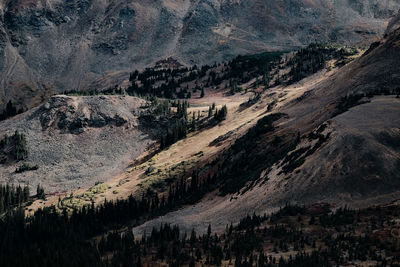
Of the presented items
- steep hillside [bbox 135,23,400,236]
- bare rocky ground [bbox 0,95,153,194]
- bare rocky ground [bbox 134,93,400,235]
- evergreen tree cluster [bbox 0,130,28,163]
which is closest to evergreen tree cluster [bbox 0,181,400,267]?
bare rocky ground [bbox 134,93,400,235]

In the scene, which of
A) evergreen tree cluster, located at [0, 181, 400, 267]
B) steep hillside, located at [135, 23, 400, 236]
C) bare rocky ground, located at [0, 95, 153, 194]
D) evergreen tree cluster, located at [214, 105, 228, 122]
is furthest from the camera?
evergreen tree cluster, located at [214, 105, 228, 122]

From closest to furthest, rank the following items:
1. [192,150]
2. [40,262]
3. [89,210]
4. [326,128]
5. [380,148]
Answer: [40,262] → [380,148] → [326,128] → [89,210] → [192,150]

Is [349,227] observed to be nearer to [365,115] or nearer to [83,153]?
[365,115]

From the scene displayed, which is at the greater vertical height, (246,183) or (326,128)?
(326,128)

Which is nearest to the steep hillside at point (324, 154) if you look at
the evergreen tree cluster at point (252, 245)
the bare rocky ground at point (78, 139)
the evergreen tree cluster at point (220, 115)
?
the evergreen tree cluster at point (252, 245)

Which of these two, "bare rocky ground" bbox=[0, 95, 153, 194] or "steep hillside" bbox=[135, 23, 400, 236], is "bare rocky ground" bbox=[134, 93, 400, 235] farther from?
"bare rocky ground" bbox=[0, 95, 153, 194]

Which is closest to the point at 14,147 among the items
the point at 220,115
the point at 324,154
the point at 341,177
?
the point at 220,115

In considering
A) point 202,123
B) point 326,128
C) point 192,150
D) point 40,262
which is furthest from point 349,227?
point 202,123

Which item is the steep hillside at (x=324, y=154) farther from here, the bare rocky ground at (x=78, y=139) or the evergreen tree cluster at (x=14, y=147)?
the evergreen tree cluster at (x=14, y=147)

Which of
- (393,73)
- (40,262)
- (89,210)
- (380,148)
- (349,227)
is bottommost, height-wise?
(89,210)
